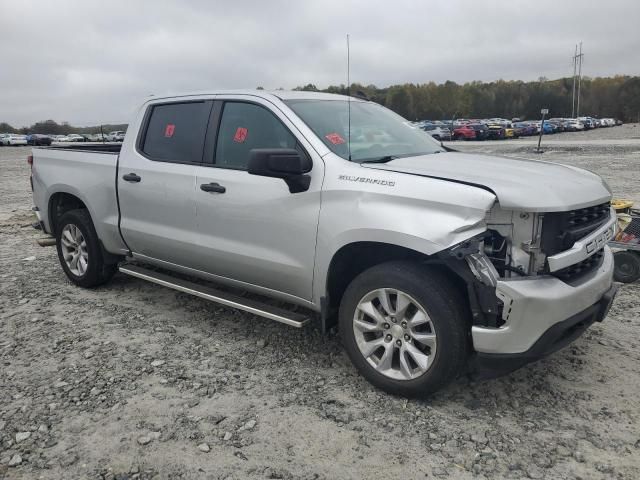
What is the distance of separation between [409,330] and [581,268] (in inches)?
42.5

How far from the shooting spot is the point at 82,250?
5.45 meters

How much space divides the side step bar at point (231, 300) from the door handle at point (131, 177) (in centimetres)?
81

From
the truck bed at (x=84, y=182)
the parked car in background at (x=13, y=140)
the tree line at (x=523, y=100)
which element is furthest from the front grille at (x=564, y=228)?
the tree line at (x=523, y=100)

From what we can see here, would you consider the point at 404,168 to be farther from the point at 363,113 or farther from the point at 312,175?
the point at 363,113

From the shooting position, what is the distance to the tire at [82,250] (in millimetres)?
5254

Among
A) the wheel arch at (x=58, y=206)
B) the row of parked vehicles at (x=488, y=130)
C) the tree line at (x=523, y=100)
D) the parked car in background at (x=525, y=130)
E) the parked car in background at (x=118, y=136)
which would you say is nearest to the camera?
the parked car in background at (x=118, y=136)

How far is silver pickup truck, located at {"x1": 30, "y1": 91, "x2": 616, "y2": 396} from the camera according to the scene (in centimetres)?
294

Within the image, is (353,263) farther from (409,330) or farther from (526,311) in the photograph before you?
(526,311)

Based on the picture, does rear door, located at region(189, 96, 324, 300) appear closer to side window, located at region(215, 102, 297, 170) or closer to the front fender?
side window, located at region(215, 102, 297, 170)

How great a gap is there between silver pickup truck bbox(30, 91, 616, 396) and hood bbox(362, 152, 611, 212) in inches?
0.5

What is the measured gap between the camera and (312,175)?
139 inches

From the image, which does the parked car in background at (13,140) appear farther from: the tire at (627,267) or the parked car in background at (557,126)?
the tire at (627,267)

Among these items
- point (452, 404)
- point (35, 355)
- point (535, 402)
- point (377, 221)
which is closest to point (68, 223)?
point (35, 355)

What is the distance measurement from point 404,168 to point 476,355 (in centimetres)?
117
